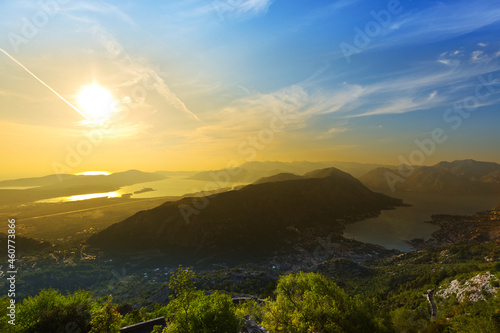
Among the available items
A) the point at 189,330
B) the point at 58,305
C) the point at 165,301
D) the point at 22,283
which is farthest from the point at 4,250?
the point at 189,330

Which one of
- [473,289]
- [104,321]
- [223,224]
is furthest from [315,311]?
[223,224]

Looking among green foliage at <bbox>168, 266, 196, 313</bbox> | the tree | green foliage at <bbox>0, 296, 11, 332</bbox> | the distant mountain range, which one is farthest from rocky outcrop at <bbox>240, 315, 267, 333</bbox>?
the distant mountain range

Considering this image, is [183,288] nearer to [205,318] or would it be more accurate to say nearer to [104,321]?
[205,318]

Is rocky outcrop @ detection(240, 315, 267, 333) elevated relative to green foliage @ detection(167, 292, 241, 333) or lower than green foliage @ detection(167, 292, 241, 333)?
lower

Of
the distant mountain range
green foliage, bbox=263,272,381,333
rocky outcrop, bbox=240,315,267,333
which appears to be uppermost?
rocky outcrop, bbox=240,315,267,333

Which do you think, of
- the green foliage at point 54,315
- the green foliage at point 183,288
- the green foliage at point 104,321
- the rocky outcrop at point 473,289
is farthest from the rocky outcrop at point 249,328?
the rocky outcrop at point 473,289

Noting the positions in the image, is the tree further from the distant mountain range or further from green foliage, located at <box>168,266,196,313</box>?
the distant mountain range

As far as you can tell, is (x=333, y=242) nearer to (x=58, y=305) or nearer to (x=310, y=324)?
(x=310, y=324)
